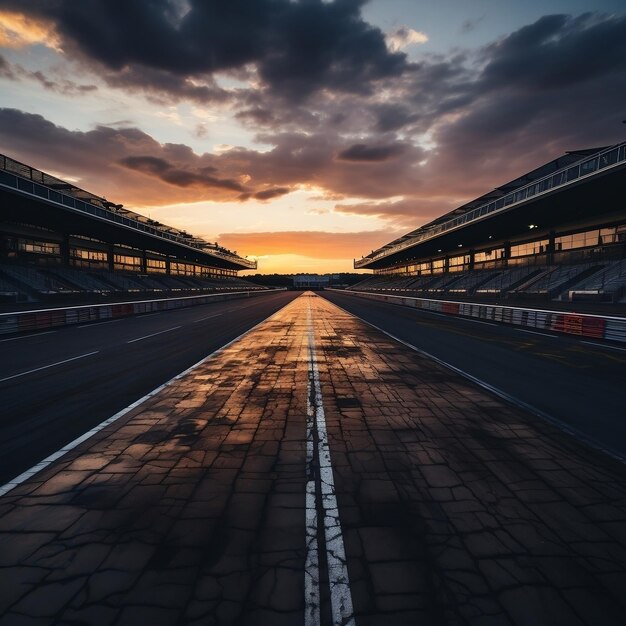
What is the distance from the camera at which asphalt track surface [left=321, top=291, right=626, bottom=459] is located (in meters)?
5.44

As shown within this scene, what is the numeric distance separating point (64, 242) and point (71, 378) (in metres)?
45.7

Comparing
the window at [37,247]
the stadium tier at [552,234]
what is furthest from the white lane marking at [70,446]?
the window at [37,247]

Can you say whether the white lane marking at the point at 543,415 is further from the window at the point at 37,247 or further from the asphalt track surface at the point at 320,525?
the window at the point at 37,247

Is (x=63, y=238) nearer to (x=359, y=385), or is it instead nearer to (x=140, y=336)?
(x=140, y=336)

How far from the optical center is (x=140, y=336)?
14492 millimetres

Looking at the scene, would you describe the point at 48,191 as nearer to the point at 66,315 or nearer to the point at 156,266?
the point at 66,315

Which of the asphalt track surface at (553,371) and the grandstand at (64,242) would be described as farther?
the grandstand at (64,242)

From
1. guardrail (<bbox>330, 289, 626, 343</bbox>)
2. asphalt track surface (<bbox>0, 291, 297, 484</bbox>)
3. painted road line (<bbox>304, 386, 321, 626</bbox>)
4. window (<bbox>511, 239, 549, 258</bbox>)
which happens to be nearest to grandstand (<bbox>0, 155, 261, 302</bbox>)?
asphalt track surface (<bbox>0, 291, 297, 484</bbox>)

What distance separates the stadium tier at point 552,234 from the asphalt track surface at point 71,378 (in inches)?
1075

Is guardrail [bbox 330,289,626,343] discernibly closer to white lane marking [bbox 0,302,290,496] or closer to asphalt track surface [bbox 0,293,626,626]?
asphalt track surface [bbox 0,293,626,626]

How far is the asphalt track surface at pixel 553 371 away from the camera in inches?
214

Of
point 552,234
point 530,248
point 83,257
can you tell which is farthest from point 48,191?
point 530,248

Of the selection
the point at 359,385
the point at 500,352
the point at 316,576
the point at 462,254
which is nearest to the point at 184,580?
the point at 316,576

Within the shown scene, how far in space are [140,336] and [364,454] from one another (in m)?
13.1
